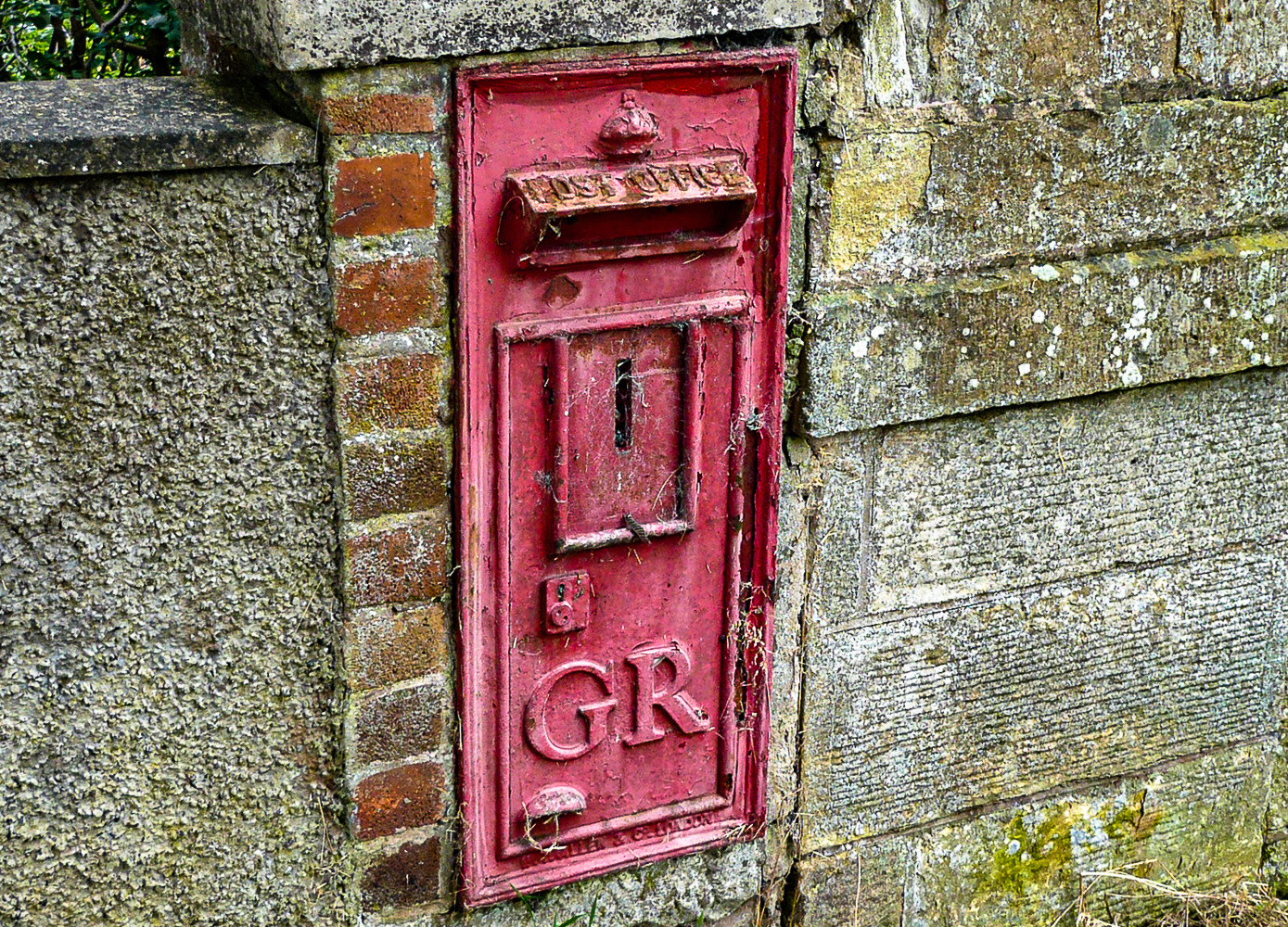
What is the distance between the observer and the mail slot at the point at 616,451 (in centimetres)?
215

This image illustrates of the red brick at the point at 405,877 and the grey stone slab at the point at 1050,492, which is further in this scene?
the grey stone slab at the point at 1050,492

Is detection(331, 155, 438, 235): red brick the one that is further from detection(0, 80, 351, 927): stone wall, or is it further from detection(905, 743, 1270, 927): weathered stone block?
detection(905, 743, 1270, 927): weathered stone block

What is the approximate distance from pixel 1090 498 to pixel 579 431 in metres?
1.13

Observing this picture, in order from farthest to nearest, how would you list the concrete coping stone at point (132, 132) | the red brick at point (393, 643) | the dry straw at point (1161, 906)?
the dry straw at point (1161, 906), the red brick at point (393, 643), the concrete coping stone at point (132, 132)

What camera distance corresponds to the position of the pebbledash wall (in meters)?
2.01

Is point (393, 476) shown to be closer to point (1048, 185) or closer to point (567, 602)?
point (567, 602)

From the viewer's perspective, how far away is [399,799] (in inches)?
94.3

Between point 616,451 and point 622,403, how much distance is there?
0.26 ft

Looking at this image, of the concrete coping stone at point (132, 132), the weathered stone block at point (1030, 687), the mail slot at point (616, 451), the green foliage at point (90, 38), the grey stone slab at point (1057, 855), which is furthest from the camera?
the green foliage at point (90, 38)

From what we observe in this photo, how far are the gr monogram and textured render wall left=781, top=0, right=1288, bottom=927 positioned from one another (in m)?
0.30

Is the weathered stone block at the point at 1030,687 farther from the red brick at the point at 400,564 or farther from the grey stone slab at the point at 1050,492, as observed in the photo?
the red brick at the point at 400,564

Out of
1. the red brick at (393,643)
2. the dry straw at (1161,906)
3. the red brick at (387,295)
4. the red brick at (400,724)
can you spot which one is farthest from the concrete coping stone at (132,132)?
the dry straw at (1161,906)

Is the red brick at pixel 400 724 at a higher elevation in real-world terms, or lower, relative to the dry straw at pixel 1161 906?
higher

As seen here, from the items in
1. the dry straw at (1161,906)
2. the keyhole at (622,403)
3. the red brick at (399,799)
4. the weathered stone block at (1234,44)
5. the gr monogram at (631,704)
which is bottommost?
the dry straw at (1161,906)
